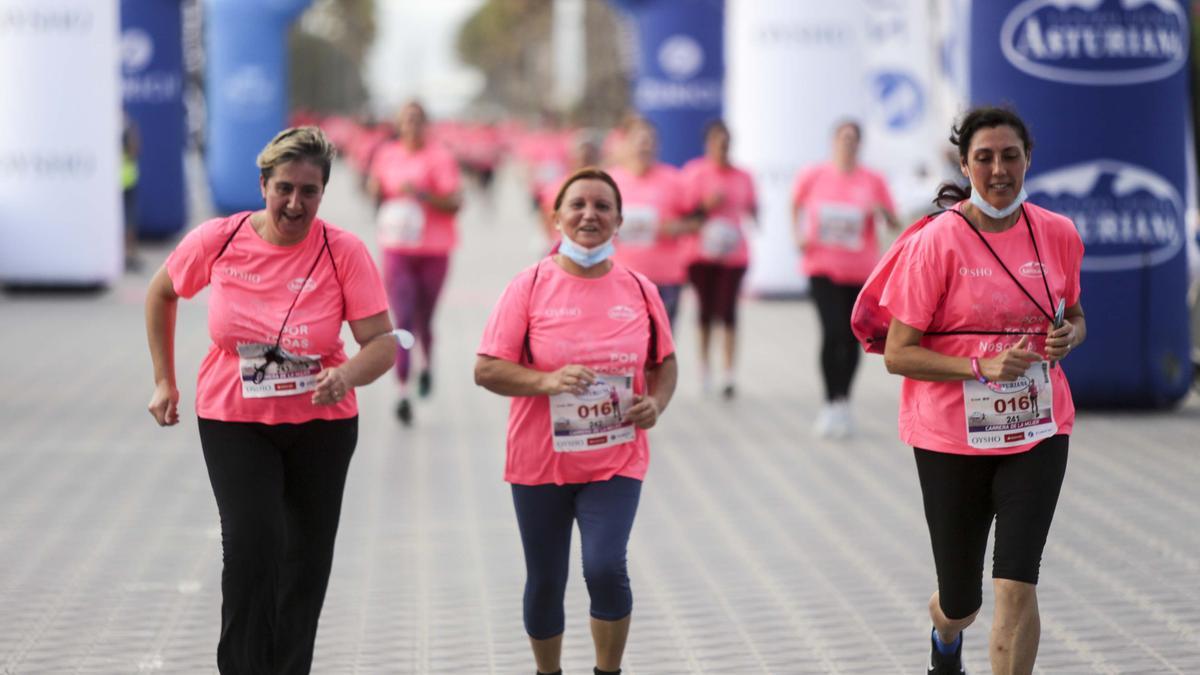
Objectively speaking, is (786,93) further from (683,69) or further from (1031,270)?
(1031,270)

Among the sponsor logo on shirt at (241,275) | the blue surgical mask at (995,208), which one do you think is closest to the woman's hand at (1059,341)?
the blue surgical mask at (995,208)

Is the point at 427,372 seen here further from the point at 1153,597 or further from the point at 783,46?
the point at 783,46

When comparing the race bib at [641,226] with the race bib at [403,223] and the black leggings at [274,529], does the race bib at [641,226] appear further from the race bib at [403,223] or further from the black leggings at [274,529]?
the black leggings at [274,529]

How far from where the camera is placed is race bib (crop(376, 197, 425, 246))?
38.1 ft

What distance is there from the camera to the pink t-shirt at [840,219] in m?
11.1

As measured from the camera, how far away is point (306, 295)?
17.3ft

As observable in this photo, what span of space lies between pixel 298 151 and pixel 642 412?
116 cm

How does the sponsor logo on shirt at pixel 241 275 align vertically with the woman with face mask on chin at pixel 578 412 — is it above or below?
above

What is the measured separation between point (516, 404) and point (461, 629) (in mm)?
1637

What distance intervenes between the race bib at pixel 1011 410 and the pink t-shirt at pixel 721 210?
297 inches

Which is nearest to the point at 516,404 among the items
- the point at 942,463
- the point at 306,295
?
the point at 306,295

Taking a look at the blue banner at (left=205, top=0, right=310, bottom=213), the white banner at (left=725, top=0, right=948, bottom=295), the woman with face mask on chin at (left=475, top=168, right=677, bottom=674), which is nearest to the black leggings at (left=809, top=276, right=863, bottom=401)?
the woman with face mask on chin at (left=475, top=168, right=677, bottom=674)

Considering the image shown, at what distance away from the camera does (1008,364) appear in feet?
16.1

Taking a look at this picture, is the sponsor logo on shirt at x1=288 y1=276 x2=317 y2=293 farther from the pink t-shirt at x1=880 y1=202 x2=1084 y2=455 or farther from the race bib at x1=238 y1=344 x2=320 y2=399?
the pink t-shirt at x1=880 y1=202 x2=1084 y2=455
